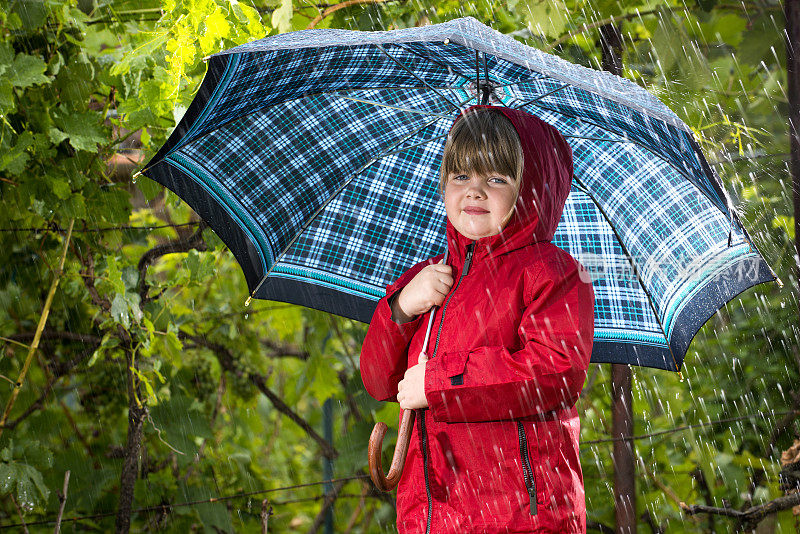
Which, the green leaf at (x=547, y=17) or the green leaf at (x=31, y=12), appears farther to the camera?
the green leaf at (x=547, y=17)

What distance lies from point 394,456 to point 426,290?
34 cm

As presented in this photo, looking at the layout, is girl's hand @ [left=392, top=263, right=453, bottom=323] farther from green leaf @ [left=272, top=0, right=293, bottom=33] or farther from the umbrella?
green leaf @ [left=272, top=0, right=293, bottom=33]

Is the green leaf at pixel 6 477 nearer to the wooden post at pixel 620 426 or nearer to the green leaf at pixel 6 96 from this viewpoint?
the green leaf at pixel 6 96

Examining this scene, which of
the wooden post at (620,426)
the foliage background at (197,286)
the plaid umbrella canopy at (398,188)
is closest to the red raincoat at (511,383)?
the plaid umbrella canopy at (398,188)

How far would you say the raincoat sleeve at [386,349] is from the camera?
66.6 inches

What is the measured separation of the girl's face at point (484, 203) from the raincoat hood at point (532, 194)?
16 millimetres

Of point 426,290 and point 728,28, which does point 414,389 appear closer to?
point 426,290

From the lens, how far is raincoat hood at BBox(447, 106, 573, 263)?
1.57m

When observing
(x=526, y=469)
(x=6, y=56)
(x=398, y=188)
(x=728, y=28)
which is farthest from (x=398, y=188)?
(x=728, y=28)

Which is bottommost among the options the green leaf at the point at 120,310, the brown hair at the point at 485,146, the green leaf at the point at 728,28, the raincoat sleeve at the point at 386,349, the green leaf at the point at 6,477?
the green leaf at the point at 6,477

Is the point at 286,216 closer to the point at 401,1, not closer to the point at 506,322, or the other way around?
the point at 506,322

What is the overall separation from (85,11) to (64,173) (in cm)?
65

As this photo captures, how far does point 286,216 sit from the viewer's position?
6.87ft

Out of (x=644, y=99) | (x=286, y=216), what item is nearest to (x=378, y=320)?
(x=286, y=216)
